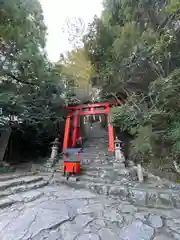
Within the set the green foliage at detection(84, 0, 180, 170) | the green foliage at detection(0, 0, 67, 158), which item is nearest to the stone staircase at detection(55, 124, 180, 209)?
the green foliage at detection(84, 0, 180, 170)

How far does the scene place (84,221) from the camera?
2.79 m

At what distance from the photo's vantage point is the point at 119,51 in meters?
6.61

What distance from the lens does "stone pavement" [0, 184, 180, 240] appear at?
7.72 feet

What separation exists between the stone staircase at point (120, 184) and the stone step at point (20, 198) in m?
1.32

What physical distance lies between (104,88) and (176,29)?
3829 mm

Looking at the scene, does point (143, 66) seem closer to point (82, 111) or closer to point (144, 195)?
point (82, 111)

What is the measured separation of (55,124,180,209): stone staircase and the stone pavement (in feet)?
1.06

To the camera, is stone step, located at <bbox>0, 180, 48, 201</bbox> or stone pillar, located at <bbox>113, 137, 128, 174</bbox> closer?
stone step, located at <bbox>0, 180, 48, 201</bbox>

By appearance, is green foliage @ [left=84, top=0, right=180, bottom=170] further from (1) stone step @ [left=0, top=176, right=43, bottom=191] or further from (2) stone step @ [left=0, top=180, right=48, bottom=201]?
(1) stone step @ [left=0, top=176, right=43, bottom=191]

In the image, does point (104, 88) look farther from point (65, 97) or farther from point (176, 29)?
point (176, 29)

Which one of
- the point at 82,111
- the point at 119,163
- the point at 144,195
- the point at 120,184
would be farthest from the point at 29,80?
the point at 144,195

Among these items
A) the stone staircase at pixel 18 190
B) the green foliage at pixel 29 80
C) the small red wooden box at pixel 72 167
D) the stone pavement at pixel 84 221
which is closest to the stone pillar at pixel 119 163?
the small red wooden box at pixel 72 167

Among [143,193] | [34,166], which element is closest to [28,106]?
[34,166]

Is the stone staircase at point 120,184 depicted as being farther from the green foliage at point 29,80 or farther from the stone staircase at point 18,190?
the green foliage at point 29,80
